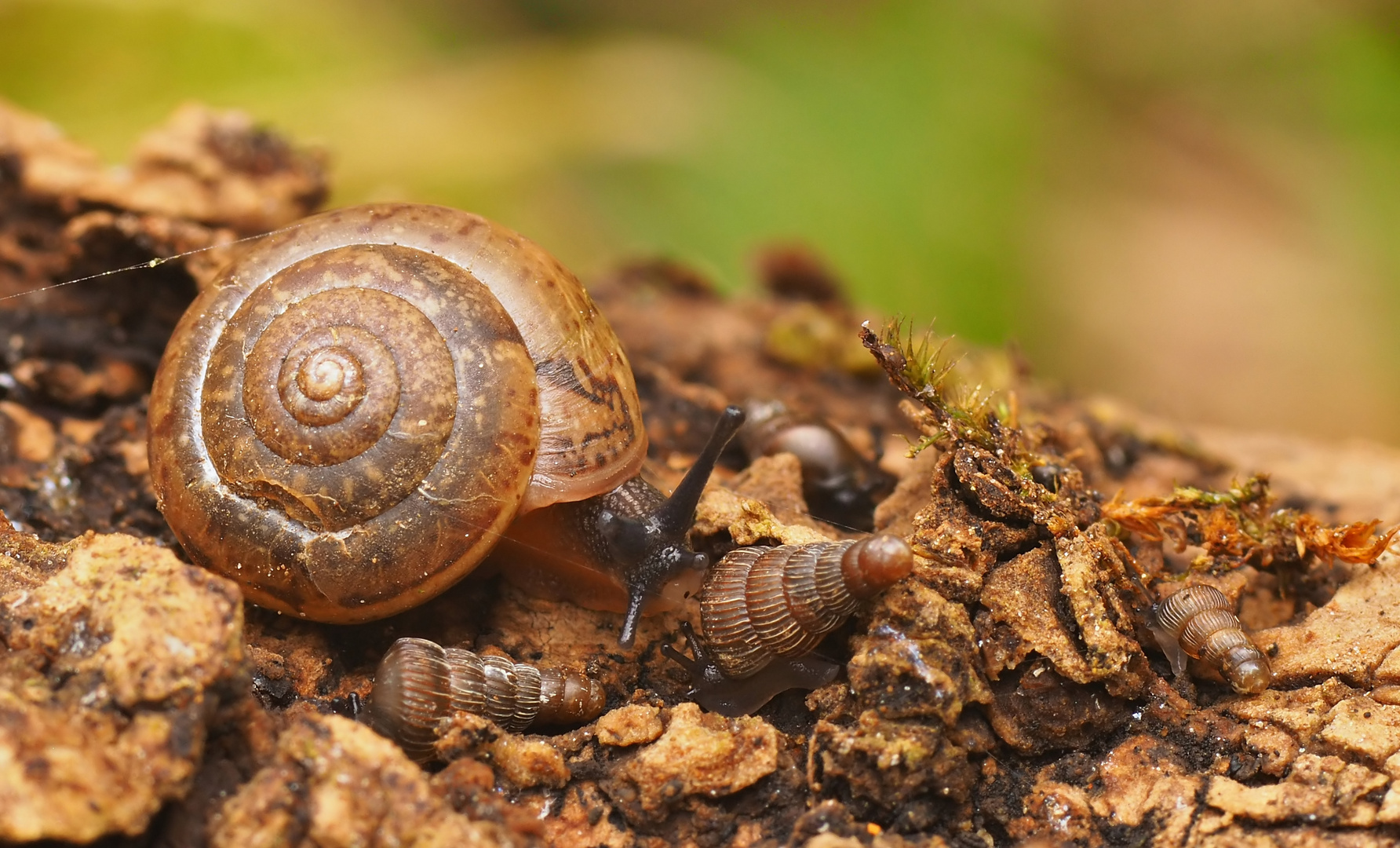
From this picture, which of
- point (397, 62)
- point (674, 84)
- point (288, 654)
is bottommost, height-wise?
point (288, 654)

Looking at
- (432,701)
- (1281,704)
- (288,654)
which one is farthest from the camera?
(288,654)

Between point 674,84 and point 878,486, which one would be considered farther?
point 674,84

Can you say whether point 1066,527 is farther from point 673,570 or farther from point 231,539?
point 231,539

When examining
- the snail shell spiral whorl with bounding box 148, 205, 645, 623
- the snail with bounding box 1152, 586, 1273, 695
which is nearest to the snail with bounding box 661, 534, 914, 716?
the snail shell spiral whorl with bounding box 148, 205, 645, 623

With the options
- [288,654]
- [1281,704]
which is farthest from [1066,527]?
[288,654]

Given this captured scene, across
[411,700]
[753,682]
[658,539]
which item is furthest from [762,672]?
[411,700]
